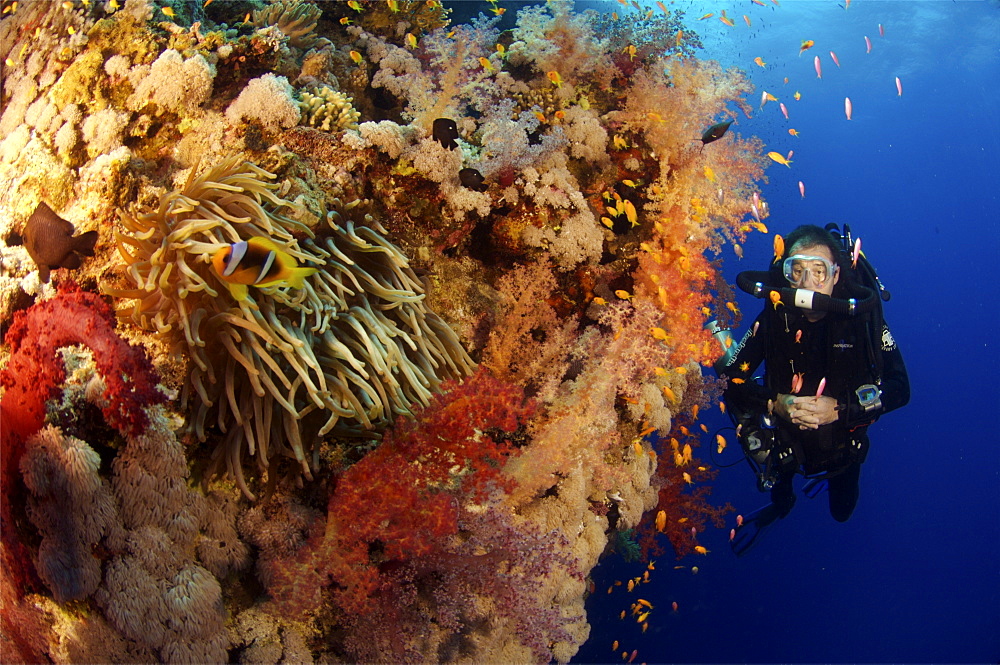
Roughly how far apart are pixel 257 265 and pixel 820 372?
6898mm

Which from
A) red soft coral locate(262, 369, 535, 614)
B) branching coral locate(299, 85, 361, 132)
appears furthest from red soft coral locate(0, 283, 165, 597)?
branching coral locate(299, 85, 361, 132)

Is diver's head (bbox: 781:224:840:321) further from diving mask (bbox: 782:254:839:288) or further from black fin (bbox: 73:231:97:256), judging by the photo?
black fin (bbox: 73:231:97:256)

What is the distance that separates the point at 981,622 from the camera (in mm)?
25125

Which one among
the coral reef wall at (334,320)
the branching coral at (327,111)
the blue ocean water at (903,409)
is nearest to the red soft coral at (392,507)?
the coral reef wall at (334,320)

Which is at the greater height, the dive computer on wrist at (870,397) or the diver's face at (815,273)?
the diver's face at (815,273)

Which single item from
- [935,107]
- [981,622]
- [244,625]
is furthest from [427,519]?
[935,107]

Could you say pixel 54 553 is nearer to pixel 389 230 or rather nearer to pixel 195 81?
pixel 389 230

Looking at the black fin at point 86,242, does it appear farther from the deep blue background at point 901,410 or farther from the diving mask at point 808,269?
the deep blue background at point 901,410

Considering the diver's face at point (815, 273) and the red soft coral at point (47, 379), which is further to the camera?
the diver's face at point (815, 273)

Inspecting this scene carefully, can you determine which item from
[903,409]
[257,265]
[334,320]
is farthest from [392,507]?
[903,409]

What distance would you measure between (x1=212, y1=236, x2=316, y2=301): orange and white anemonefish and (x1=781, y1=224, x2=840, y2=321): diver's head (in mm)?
6050

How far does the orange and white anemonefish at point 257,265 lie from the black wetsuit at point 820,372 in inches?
229

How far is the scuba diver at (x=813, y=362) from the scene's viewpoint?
6070 mm

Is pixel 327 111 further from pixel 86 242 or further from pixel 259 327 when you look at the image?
pixel 259 327
